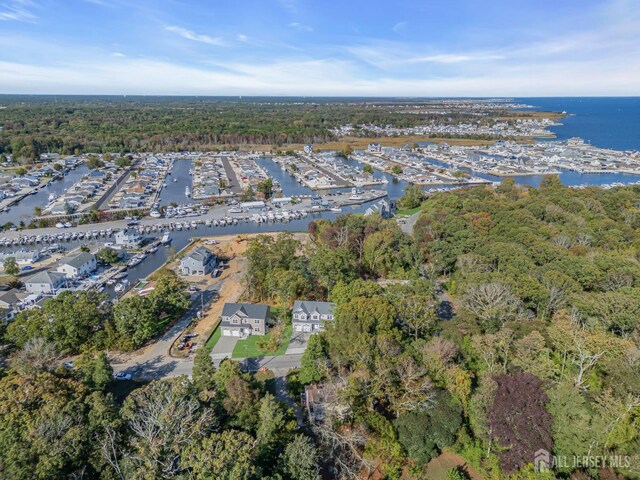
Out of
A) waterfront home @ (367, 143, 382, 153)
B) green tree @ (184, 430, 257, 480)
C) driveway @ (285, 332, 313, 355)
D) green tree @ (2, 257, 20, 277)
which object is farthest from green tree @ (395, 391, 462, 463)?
waterfront home @ (367, 143, 382, 153)

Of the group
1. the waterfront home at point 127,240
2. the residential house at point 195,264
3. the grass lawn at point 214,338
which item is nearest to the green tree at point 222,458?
the grass lawn at point 214,338

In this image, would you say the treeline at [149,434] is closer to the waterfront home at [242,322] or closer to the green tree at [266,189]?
the waterfront home at [242,322]

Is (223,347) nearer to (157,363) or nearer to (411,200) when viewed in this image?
(157,363)

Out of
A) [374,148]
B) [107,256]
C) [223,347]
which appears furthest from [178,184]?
[374,148]

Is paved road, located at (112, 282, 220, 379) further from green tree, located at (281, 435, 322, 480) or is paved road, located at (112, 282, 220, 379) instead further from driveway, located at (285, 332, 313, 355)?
green tree, located at (281, 435, 322, 480)

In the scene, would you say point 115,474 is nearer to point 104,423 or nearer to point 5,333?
point 104,423

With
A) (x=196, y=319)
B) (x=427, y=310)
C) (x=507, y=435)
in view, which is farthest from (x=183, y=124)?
(x=507, y=435)
